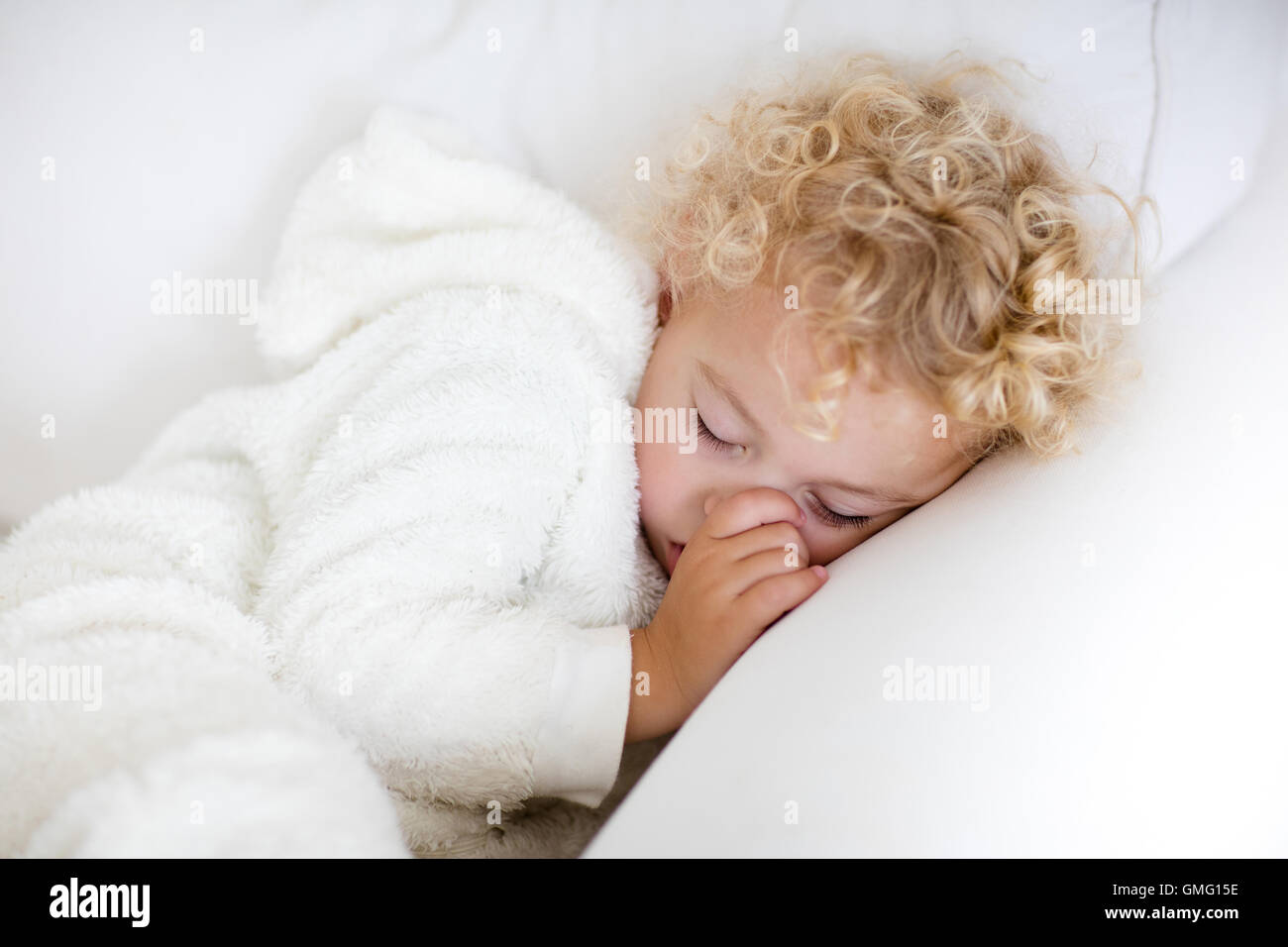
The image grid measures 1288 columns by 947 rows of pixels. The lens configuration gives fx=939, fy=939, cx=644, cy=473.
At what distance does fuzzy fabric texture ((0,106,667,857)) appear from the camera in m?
0.69

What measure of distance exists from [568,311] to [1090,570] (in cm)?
60

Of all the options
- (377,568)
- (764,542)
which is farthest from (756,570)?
(377,568)

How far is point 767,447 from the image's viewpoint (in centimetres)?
93

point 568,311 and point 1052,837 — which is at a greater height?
point 568,311

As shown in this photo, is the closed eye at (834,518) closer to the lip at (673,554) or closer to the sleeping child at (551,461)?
the sleeping child at (551,461)

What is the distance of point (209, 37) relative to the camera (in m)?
1.21

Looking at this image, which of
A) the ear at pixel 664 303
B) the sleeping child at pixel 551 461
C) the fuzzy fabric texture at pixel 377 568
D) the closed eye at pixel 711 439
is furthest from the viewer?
the ear at pixel 664 303

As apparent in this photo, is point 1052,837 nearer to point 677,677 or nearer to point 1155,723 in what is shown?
point 1155,723

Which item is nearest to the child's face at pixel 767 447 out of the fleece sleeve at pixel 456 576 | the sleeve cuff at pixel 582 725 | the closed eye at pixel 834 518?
the closed eye at pixel 834 518

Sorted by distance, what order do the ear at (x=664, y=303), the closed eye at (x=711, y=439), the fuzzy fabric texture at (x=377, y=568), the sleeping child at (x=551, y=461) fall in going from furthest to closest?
the ear at (x=664, y=303) → the closed eye at (x=711, y=439) → the sleeping child at (x=551, y=461) → the fuzzy fabric texture at (x=377, y=568)

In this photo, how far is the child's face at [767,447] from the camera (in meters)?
0.90
